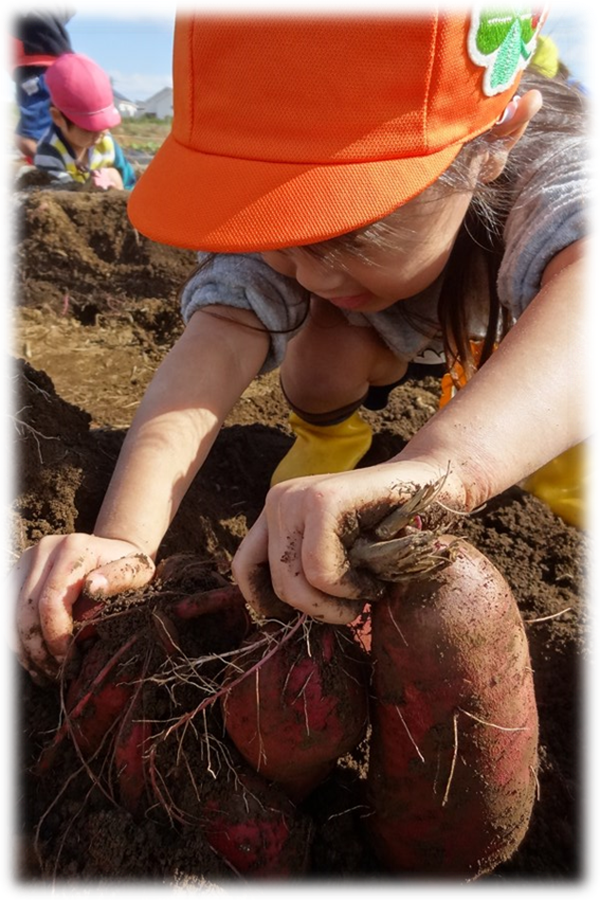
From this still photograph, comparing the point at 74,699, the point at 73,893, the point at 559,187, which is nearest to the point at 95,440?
the point at 74,699

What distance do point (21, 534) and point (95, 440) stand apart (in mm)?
519

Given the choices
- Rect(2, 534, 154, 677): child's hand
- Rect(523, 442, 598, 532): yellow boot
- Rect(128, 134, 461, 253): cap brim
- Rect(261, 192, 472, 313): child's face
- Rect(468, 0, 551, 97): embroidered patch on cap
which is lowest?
Rect(523, 442, 598, 532): yellow boot

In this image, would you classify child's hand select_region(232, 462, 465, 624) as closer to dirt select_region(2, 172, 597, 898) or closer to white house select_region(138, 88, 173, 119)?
dirt select_region(2, 172, 597, 898)

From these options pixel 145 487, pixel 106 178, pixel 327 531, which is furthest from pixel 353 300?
pixel 106 178

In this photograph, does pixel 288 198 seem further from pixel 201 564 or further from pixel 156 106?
pixel 156 106

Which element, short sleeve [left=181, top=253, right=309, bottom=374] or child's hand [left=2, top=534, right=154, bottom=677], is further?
short sleeve [left=181, top=253, right=309, bottom=374]

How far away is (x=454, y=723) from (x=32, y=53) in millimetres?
7681

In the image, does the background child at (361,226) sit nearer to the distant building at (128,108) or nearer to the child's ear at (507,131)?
the child's ear at (507,131)

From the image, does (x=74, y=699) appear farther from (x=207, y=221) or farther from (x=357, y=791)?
(x=207, y=221)

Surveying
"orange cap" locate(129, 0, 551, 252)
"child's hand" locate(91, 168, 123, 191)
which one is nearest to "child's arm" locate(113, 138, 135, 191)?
"child's hand" locate(91, 168, 123, 191)

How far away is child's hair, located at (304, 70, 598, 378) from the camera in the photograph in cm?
142

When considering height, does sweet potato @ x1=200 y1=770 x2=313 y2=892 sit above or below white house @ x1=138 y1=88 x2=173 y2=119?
above

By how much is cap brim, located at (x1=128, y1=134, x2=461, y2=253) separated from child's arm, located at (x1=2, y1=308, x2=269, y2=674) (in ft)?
2.12

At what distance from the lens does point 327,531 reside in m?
1.05
